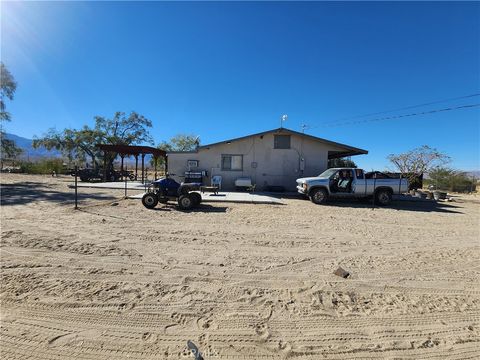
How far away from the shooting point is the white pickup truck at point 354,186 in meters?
11.9

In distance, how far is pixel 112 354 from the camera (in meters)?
2.33

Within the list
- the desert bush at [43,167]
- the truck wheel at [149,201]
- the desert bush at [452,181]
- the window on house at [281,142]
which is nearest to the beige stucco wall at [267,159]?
the window on house at [281,142]

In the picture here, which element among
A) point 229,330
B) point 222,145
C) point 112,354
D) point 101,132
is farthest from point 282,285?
point 101,132

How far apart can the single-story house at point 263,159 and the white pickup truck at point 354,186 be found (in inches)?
179

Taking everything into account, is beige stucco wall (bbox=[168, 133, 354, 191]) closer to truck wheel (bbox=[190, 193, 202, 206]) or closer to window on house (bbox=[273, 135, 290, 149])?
window on house (bbox=[273, 135, 290, 149])

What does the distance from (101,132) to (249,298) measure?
3738 cm

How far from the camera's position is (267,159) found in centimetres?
1672

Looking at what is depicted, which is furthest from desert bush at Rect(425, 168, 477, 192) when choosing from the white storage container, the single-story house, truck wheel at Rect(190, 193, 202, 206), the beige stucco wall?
truck wheel at Rect(190, 193, 202, 206)

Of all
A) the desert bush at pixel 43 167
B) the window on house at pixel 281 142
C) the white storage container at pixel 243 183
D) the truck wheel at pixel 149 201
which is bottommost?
the truck wheel at pixel 149 201

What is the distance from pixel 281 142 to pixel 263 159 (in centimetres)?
169

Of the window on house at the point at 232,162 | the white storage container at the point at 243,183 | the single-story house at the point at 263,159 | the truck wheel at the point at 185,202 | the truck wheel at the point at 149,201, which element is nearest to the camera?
the truck wheel at the point at 185,202

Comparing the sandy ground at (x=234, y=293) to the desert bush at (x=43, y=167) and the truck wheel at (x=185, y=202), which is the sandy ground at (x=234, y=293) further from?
the desert bush at (x=43, y=167)

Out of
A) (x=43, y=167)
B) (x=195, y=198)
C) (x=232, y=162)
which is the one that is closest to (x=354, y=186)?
(x=195, y=198)

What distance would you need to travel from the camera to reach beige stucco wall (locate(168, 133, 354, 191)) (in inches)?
656
